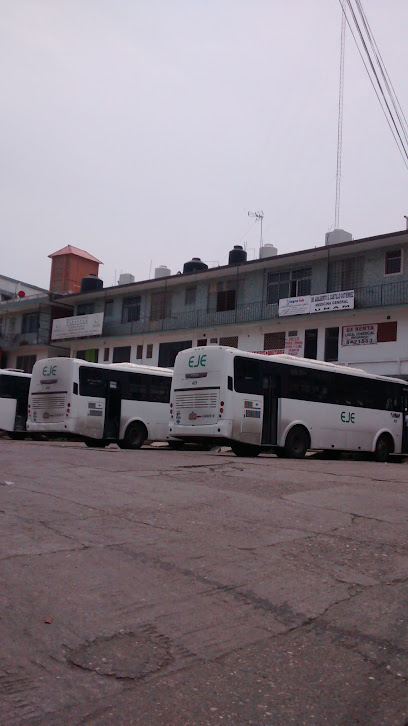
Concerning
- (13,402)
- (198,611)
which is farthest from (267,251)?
(198,611)

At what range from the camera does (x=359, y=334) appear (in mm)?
32312

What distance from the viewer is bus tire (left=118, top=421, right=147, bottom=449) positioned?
23.4 m

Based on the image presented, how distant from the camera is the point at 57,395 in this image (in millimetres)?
22469

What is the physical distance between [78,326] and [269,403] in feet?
92.3

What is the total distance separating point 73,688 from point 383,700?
5.41 feet

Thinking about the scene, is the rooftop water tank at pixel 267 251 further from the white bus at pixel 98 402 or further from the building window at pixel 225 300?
the white bus at pixel 98 402

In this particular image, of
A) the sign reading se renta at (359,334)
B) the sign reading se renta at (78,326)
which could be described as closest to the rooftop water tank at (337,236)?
the sign reading se renta at (359,334)

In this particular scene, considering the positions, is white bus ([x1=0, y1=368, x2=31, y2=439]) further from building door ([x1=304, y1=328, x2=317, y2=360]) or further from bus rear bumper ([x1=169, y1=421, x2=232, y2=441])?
building door ([x1=304, y1=328, x2=317, y2=360])

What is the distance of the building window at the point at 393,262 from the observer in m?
31.6

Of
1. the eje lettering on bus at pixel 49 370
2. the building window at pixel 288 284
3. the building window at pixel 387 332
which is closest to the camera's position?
the eje lettering on bus at pixel 49 370

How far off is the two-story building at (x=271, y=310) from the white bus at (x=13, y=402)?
13.1 meters

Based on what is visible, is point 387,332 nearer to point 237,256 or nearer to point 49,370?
point 237,256

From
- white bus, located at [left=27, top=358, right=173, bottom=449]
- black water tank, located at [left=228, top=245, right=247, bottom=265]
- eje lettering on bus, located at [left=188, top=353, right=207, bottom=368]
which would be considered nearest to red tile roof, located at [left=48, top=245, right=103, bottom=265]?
black water tank, located at [left=228, top=245, right=247, bottom=265]

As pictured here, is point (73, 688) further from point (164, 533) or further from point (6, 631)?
point (164, 533)
